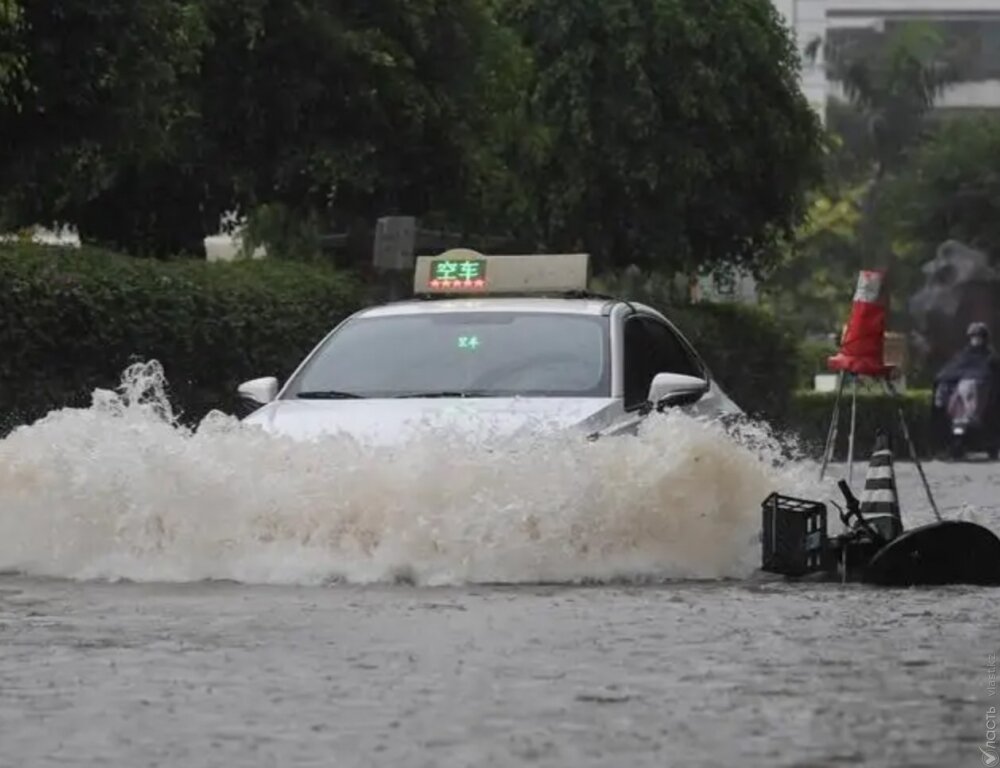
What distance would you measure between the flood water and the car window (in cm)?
71

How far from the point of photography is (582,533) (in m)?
14.4

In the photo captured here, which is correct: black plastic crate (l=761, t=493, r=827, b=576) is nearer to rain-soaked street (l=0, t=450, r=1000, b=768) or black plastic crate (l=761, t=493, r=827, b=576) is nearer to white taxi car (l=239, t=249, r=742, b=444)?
rain-soaked street (l=0, t=450, r=1000, b=768)

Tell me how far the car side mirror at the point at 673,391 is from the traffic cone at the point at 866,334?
1.93 metres

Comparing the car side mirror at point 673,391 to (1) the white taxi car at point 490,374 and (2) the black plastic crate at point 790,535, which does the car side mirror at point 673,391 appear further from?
(2) the black plastic crate at point 790,535

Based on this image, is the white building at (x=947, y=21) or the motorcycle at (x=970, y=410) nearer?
the motorcycle at (x=970, y=410)

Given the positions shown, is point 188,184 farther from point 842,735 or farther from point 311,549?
point 842,735

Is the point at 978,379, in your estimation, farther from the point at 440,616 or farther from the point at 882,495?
the point at 440,616

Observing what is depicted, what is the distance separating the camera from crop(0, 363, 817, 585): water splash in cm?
1430

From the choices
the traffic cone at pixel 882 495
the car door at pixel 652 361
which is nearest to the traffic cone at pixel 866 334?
the car door at pixel 652 361

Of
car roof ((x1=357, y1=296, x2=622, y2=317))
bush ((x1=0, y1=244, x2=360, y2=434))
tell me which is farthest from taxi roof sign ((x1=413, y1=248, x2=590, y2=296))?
bush ((x1=0, y1=244, x2=360, y2=434))

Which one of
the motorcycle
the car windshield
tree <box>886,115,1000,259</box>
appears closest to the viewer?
the car windshield

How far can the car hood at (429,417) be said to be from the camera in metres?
14.7

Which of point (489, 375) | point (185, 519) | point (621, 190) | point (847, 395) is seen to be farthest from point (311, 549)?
point (847, 395)

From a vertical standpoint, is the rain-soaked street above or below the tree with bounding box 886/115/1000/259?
below
